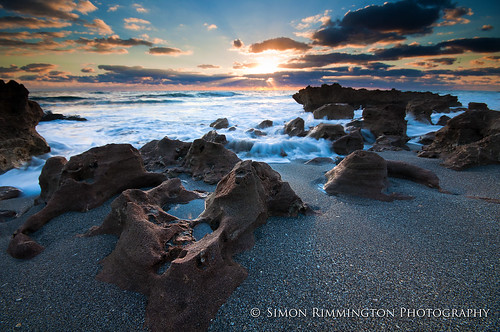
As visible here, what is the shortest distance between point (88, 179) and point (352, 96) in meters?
18.3

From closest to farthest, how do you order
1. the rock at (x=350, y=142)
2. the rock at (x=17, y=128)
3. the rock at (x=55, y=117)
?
the rock at (x=17, y=128) → the rock at (x=350, y=142) → the rock at (x=55, y=117)

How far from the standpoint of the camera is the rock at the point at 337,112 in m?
11.8

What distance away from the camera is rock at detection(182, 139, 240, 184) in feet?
13.4

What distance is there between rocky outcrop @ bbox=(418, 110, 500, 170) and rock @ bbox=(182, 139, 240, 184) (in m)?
4.18

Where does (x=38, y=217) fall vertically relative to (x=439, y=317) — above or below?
above

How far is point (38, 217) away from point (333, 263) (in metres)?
3.14

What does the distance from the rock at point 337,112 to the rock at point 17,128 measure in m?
11.4

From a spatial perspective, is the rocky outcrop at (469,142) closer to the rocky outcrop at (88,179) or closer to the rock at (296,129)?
the rock at (296,129)

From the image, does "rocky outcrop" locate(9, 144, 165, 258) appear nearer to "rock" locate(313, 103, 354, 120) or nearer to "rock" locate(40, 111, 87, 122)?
"rock" locate(313, 103, 354, 120)

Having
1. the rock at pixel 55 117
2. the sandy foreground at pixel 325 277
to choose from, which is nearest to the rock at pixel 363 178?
the sandy foreground at pixel 325 277

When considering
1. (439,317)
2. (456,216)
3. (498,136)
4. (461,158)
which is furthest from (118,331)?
(498,136)

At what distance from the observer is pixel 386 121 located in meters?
7.80

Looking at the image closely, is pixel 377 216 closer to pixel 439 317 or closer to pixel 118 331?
pixel 439 317

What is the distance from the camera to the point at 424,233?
7.61ft
